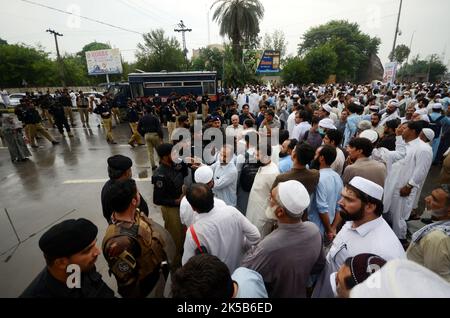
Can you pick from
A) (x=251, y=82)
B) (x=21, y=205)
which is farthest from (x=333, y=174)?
(x=251, y=82)

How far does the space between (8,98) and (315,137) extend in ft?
89.7

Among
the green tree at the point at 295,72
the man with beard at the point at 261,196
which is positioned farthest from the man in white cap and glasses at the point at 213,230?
the green tree at the point at 295,72

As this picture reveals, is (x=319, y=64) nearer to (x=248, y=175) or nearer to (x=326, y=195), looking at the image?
(x=248, y=175)

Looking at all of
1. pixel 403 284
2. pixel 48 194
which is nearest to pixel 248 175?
pixel 403 284

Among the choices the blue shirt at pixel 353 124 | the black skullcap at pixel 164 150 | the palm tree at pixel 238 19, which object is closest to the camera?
the black skullcap at pixel 164 150

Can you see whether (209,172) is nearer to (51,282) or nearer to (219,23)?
(51,282)

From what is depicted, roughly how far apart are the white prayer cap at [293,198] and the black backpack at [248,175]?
4.89ft

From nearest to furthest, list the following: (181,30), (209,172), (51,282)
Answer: (51,282) < (209,172) < (181,30)

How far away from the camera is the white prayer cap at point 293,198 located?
1741mm

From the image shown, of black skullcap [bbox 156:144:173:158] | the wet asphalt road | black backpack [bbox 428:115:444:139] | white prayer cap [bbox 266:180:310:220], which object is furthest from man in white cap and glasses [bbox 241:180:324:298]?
black backpack [bbox 428:115:444:139]

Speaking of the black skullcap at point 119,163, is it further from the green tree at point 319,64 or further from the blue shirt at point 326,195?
the green tree at point 319,64

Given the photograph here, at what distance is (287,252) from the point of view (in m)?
1.73

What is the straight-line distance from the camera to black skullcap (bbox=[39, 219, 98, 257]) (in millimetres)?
1508

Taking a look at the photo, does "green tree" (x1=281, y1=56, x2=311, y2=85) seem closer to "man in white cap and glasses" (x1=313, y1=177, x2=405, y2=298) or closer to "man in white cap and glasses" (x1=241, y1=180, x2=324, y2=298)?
"man in white cap and glasses" (x1=313, y1=177, x2=405, y2=298)
